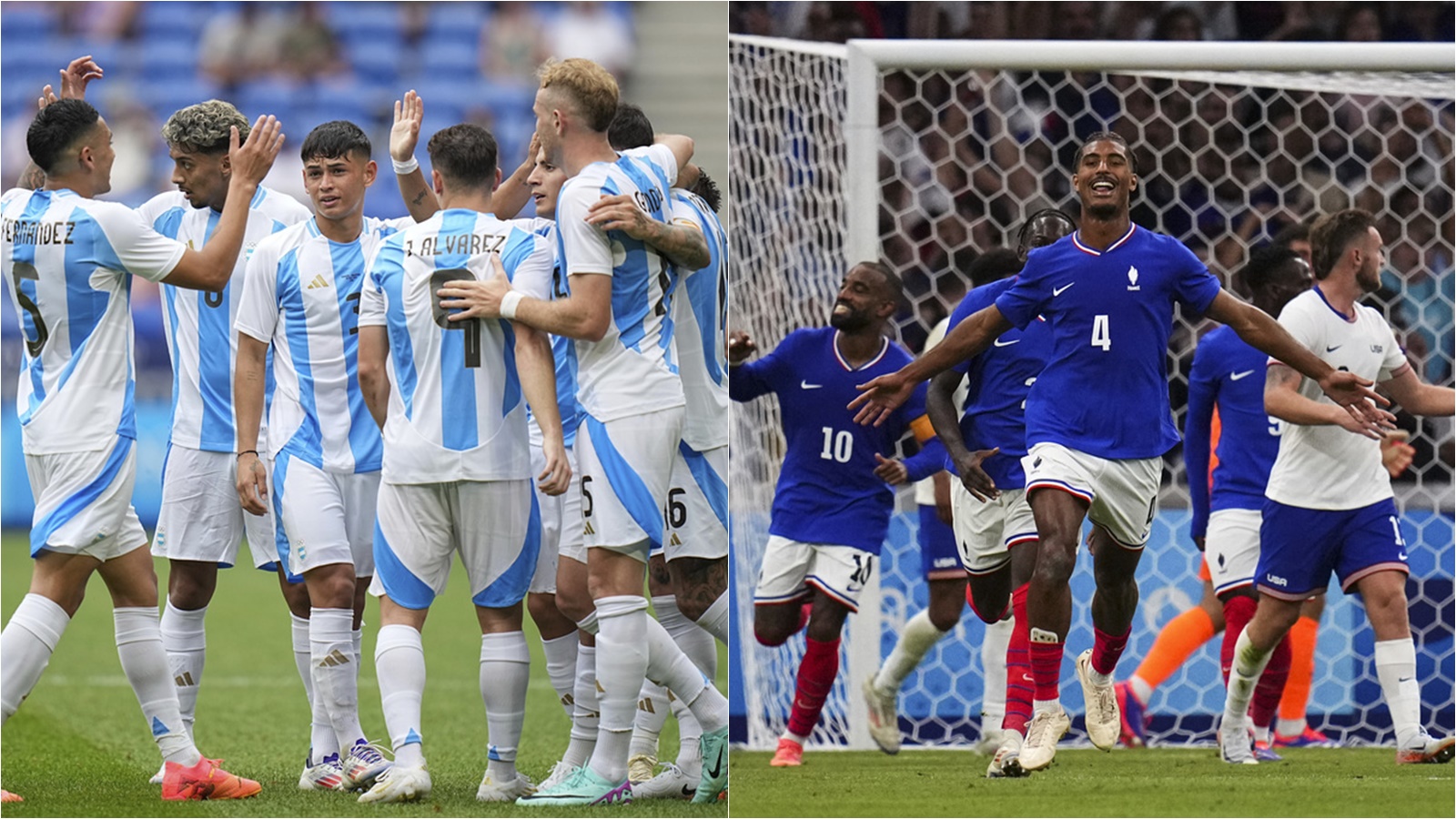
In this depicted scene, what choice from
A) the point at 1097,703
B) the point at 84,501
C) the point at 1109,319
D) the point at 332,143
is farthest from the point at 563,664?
the point at 1109,319

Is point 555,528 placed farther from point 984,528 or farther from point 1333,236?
point 1333,236

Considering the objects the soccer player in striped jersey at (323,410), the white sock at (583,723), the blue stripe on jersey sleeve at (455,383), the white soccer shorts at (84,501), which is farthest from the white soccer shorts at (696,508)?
the white soccer shorts at (84,501)

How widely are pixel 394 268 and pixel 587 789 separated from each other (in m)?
1.54

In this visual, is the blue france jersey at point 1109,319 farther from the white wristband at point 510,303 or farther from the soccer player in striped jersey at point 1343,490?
the white wristband at point 510,303

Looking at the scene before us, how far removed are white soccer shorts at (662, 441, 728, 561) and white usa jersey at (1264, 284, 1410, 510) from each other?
2.08 meters

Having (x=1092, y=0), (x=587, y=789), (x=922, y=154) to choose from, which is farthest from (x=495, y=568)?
(x=1092, y=0)

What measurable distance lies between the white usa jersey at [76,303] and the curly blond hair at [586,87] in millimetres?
1193

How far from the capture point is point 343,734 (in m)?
5.18

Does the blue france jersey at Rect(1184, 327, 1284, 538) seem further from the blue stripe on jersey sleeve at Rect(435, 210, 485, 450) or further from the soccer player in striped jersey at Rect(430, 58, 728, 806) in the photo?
the blue stripe on jersey sleeve at Rect(435, 210, 485, 450)

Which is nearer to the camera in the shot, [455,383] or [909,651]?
[455,383]

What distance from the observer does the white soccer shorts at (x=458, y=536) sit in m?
4.75

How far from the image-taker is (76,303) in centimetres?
483

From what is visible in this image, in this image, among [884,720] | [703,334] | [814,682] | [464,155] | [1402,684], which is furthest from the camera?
[884,720]

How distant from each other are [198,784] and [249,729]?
7.21ft
